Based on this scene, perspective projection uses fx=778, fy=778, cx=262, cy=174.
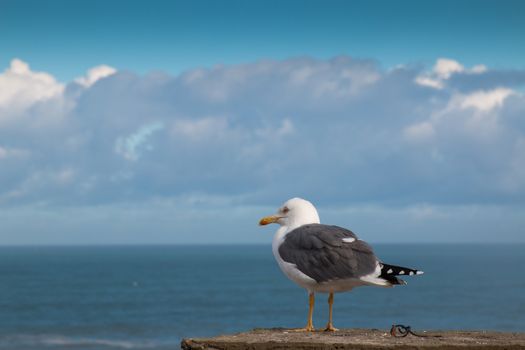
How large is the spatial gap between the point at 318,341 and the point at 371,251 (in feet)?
5.28

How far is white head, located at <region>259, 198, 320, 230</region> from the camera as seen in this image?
11.8m

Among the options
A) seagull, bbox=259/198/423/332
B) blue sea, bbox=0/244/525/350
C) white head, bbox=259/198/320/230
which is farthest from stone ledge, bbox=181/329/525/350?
blue sea, bbox=0/244/525/350

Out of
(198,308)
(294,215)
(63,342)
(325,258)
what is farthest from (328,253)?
(198,308)

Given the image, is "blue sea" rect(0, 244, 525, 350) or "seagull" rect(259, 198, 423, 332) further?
"blue sea" rect(0, 244, 525, 350)

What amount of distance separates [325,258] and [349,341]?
4.25 feet

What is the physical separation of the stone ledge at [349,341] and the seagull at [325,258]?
48 centimetres

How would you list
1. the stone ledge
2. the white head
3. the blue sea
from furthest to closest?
the blue sea → the white head → the stone ledge

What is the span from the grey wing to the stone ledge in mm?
901

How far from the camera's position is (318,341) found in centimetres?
1030

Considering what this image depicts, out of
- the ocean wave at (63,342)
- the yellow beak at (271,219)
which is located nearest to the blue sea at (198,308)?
the ocean wave at (63,342)

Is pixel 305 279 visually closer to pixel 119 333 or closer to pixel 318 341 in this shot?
pixel 318 341

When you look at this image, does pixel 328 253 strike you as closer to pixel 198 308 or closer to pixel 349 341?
pixel 349 341

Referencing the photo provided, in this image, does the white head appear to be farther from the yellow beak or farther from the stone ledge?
the stone ledge

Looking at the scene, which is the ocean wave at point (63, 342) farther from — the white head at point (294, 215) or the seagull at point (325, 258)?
the seagull at point (325, 258)
